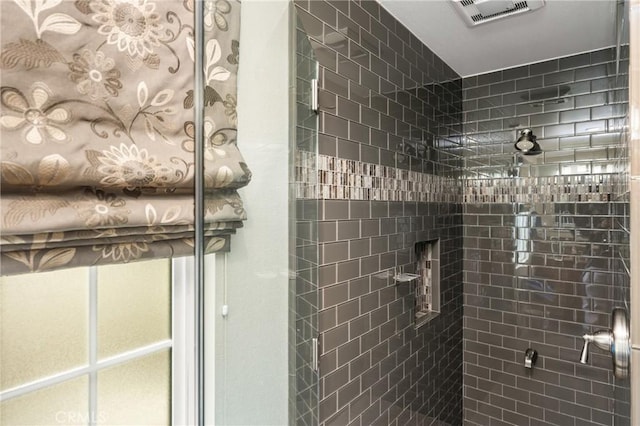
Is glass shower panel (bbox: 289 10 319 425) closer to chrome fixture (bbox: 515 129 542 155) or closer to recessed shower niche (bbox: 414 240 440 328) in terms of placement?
recessed shower niche (bbox: 414 240 440 328)

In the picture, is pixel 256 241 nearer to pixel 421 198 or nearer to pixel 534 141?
pixel 421 198

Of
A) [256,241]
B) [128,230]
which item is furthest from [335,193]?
[128,230]

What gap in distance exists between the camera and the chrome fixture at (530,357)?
204cm

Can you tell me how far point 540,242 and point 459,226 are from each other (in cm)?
45

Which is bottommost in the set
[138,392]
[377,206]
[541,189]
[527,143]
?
[138,392]

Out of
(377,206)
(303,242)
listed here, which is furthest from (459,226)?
(303,242)

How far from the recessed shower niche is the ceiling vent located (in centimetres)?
112

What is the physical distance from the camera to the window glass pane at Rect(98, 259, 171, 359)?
89 cm

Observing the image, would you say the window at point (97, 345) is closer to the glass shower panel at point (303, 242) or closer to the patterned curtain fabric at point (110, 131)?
the patterned curtain fabric at point (110, 131)

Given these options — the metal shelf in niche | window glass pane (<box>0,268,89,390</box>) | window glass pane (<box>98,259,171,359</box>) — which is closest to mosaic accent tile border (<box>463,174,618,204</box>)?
the metal shelf in niche

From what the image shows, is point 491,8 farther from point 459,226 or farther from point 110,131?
point 110,131

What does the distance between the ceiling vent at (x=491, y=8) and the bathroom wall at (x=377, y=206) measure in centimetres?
29

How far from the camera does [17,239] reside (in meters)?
0.60

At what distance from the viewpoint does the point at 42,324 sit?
2.59 feet
